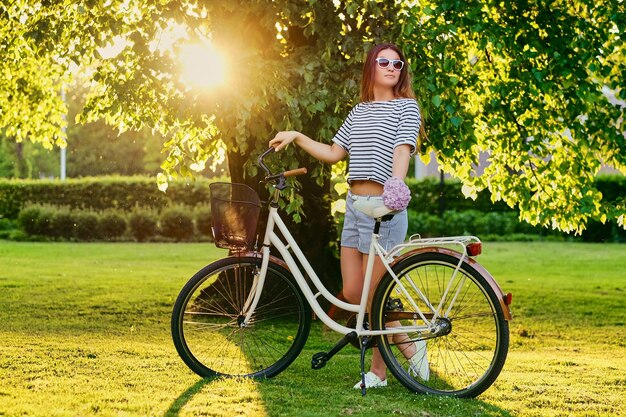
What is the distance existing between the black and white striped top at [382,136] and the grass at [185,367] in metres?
1.29

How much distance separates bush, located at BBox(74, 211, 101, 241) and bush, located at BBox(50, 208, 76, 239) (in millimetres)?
148

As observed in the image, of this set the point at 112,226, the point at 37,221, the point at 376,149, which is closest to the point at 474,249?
the point at 376,149

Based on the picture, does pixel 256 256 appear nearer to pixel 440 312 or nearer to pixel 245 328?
pixel 245 328

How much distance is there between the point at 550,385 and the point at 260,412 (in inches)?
89.9

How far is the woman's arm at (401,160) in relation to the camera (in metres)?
5.35

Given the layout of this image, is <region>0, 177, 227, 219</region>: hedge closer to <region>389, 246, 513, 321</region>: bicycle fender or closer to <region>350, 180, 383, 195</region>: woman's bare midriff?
<region>350, 180, 383, 195</region>: woman's bare midriff

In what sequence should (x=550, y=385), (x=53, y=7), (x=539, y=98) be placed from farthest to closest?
(x=539, y=98) < (x=53, y=7) < (x=550, y=385)

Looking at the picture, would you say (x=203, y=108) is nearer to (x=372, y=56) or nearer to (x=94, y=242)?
(x=372, y=56)

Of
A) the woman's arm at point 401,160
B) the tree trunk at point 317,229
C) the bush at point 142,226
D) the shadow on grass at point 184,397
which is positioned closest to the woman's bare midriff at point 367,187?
the woman's arm at point 401,160

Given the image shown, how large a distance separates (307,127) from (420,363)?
3.50m

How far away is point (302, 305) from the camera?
5730 millimetres

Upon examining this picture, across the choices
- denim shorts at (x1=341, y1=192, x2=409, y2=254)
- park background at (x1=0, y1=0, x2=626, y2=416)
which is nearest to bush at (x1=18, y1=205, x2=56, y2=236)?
park background at (x1=0, y1=0, x2=626, y2=416)

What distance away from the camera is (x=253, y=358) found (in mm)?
5895

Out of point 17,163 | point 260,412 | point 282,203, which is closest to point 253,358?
point 260,412
